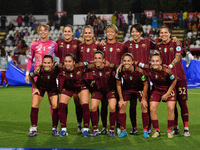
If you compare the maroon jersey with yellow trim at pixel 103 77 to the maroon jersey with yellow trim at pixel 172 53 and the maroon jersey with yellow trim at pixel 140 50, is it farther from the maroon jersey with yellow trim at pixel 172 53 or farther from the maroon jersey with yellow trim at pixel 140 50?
the maroon jersey with yellow trim at pixel 172 53

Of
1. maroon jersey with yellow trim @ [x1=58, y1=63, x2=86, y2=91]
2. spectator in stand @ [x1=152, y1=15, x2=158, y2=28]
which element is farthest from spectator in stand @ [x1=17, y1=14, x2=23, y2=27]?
maroon jersey with yellow trim @ [x1=58, y1=63, x2=86, y2=91]

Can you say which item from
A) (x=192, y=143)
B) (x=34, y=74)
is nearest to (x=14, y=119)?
(x=34, y=74)

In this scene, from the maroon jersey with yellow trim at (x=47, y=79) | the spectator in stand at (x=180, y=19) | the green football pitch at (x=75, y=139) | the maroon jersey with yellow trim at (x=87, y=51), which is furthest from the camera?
the spectator in stand at (x=180, y=19)

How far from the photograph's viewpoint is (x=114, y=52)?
21.0ft

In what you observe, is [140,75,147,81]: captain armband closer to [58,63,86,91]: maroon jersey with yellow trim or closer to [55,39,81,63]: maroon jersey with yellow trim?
[58,63,86,91]: maroon jersey with yellow trim

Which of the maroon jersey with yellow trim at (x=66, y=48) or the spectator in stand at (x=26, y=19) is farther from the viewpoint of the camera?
the spectator in stand at (x=26, y=19)

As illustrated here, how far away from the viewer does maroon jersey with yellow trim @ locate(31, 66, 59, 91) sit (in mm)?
6363

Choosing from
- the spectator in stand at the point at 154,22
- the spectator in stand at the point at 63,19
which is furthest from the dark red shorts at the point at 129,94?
the spectator in stand at the point at 63,19

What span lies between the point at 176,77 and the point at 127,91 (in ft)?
2.71

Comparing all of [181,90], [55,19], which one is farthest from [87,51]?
[55,19]

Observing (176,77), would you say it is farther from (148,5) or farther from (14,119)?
(148,5)

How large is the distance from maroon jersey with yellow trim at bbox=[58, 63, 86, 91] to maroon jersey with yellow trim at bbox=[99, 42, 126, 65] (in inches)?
17.4

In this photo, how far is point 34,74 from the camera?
20.7 ft

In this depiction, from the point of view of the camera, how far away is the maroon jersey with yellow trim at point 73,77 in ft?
20.8
